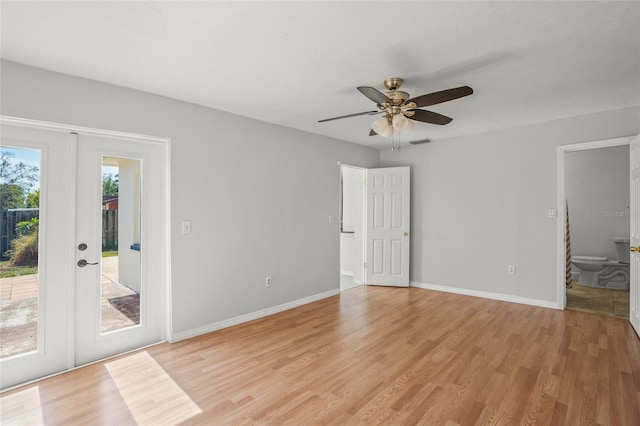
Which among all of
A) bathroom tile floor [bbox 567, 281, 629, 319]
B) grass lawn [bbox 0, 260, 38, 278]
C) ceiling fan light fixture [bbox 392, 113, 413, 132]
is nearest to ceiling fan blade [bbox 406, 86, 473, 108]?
ceiling fan light fixture [bbox 392, 113, 413, 132]

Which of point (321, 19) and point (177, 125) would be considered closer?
point (321, 19)

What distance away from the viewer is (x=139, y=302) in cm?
321

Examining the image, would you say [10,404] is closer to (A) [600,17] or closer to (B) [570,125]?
(A) [600,17]

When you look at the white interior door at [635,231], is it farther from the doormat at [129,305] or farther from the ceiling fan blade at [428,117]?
the doormat at [129,305]

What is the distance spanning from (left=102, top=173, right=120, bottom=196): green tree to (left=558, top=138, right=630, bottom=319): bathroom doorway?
6.21m

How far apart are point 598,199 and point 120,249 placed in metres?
7.56

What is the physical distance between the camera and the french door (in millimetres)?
2633

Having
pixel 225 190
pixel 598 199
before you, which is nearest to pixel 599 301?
pixel 598 199

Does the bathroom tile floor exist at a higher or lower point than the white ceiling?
lower

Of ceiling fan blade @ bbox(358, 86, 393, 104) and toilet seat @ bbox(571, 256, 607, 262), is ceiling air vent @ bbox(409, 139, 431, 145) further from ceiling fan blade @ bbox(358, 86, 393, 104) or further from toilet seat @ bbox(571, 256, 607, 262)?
toilet seat @ bbox(571, 256, 607, 262)

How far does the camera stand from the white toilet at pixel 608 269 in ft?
17.6

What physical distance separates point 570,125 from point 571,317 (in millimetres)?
2425

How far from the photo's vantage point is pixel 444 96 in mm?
2508

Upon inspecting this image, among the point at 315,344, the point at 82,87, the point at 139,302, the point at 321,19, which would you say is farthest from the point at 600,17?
the point at 139,302
